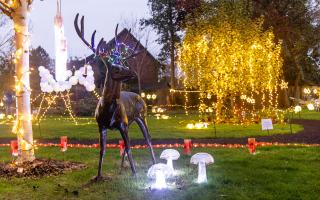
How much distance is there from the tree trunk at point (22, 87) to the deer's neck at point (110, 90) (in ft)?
9.00

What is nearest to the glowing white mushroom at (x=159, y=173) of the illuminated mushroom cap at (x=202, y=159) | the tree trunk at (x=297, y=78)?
the illuminated mushroom cap at (x=202, y=159)

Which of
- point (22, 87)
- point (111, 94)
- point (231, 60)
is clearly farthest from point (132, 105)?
point (231, 60)

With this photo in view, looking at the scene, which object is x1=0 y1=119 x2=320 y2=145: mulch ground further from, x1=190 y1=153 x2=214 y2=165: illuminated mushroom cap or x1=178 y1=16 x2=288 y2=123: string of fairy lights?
x1=190 y1=153 x2=214 y2=165: illuminated mushroom cap

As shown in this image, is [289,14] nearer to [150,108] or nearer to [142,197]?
[150,108]

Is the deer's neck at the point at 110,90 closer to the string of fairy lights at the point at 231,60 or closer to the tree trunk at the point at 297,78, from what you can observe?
the string of fairy lights at the point at 231,60

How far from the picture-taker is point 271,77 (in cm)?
2672

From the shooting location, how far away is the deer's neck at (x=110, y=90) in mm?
9742

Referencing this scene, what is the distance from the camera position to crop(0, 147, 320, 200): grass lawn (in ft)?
27.9

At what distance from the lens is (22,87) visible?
11547mm

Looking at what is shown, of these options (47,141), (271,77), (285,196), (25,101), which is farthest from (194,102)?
(285,196)

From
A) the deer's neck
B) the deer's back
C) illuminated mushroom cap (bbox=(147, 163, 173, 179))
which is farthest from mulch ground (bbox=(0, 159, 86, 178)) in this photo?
illuminated mushroom cap (bbox=(147, 163, 173, 179))

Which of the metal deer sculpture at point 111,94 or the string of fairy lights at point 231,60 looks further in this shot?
the string of fairy lights at point 231,60

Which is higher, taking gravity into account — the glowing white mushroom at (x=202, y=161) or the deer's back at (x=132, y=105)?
the deer's back at (x=132, y=105)

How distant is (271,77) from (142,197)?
19.8 meters
